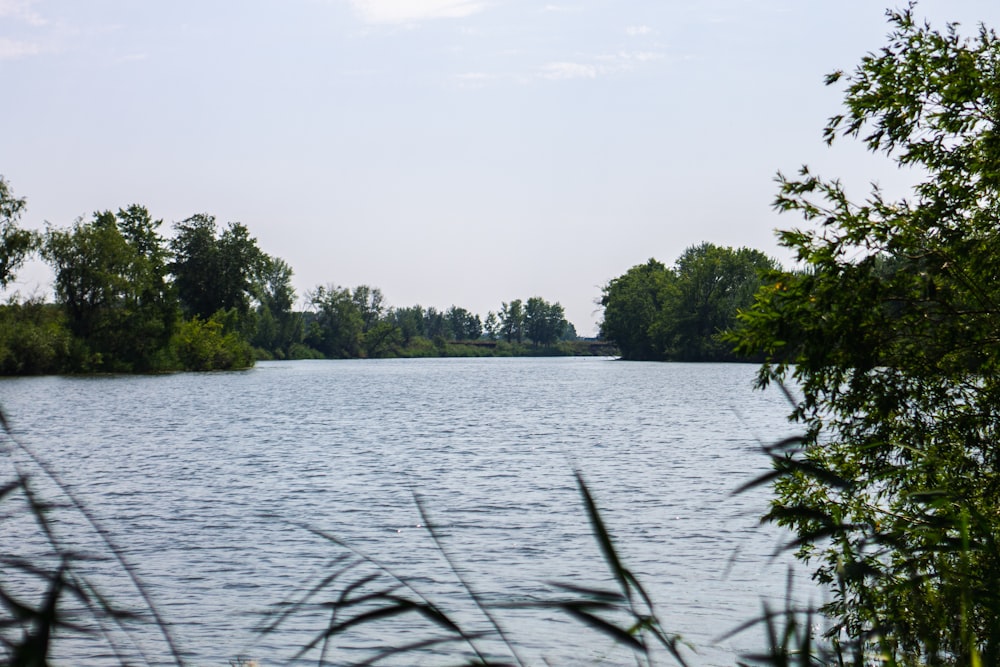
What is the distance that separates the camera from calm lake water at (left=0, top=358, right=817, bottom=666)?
10.7m

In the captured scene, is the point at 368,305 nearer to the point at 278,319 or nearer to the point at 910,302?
the point at 278,319

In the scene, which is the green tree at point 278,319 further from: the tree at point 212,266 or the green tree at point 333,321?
the tree at point 212,266

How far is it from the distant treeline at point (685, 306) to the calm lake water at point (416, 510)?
66.3 metres

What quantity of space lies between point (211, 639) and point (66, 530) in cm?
634

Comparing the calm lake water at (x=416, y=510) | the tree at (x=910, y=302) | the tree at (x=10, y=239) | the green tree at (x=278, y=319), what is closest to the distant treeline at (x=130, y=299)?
the tree at (x=10, y=239)

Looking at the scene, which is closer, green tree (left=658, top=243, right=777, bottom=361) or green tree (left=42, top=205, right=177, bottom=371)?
green tree (left=42, top=205, right=177, bottom=371)

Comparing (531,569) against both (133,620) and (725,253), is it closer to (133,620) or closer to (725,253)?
(133,620)

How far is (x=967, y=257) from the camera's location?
8.73 meters

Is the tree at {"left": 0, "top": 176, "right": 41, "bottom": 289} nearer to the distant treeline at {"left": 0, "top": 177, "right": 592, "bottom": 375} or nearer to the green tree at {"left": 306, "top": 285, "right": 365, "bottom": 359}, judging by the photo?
the distant treeline at {"left": 0, "top": 177, "right": 592, "bottom": 375}

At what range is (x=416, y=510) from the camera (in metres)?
18.6

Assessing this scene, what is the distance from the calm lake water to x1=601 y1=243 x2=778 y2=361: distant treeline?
66283mm

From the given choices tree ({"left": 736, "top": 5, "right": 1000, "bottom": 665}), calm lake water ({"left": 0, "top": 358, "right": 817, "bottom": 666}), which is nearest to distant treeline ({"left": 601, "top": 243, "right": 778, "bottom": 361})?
calm lake water ({"left": 0, "top": 358, "right": 817, "bottom": 666})

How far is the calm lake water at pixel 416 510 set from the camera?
35.0 feet

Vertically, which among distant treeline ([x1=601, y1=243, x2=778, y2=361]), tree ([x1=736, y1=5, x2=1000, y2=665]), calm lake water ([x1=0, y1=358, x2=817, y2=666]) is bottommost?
calm lake water ([x1=0, y1=358, x2=817, y2=666])
